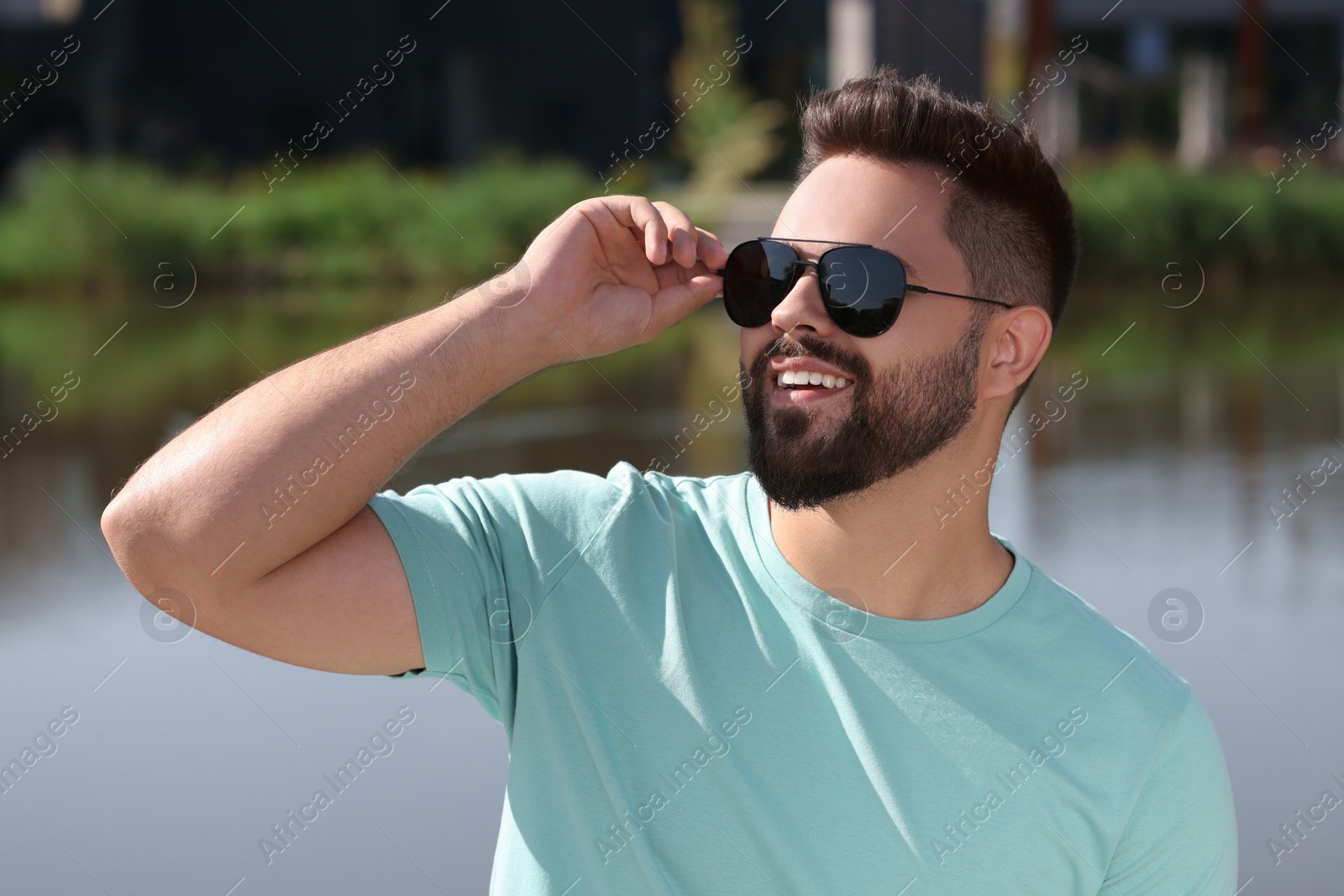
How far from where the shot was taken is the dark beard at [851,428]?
2309 mm

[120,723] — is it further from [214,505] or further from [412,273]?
[412,273]

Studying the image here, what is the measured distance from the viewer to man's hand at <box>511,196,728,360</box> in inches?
91.7

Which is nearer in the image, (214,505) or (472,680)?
(214,505)

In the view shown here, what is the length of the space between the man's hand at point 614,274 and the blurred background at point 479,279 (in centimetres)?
28

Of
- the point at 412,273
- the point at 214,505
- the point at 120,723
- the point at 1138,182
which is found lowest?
the point at 214,505

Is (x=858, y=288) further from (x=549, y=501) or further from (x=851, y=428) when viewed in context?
(x=549, y=501)

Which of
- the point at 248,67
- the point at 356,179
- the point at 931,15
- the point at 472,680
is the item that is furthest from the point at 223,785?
the point at 931,15

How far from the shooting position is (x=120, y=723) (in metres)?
5.19

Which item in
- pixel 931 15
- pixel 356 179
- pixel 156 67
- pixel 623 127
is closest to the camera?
pixel 356 179

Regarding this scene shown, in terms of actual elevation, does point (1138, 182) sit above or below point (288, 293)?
below

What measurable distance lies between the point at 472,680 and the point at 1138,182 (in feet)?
63.3

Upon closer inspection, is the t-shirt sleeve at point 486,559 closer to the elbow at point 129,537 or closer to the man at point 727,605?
the man at point 727,605

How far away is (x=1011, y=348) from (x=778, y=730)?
3.07 feet

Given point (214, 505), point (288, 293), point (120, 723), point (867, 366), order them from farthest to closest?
1. point (288, 293)
2. point (120, 723)
3. point (867, 366)
4. point (214, 505)
